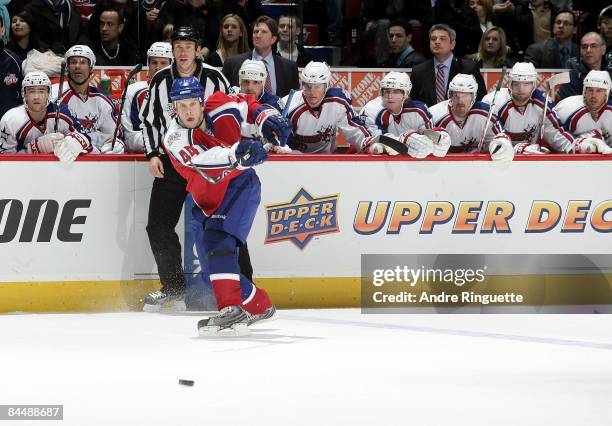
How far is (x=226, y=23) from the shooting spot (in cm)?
994

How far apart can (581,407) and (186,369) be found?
1.90 meters

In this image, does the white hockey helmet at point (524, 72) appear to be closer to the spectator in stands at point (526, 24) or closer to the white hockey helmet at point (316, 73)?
the white hockey helmet at point (316, 73)

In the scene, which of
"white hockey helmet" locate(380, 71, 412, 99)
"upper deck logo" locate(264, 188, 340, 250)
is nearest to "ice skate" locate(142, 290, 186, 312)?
"upper deck logo" locate(264, 188, 340, 250)

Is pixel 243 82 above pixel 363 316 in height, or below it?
above

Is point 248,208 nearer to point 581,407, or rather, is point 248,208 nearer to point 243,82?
point 243,82

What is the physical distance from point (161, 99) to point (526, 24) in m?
4.08

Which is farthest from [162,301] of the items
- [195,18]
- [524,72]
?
[195,18]

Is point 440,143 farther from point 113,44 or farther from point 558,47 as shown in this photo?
point 113,44

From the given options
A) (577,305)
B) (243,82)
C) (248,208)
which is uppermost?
(243,82)

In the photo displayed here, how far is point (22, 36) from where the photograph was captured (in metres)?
10.3

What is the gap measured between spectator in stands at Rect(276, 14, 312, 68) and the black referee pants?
2537 mm

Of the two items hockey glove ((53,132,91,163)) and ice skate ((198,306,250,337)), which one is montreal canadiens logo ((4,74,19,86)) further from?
ice skate ((198,306,250,337))

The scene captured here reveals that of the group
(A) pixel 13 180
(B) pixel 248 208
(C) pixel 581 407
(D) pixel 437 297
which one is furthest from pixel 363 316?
Result: (C) pixel 581 407

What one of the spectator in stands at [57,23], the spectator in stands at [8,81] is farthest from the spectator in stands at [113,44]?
the spectator in stands at [8,81]
